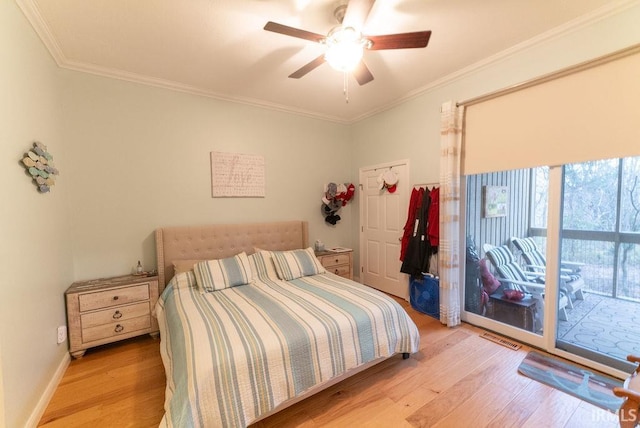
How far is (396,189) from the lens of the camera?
3.61m

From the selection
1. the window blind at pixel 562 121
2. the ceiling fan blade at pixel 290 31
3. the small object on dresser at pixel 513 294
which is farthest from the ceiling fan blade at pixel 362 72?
the small object on dresser at pixel 513 294

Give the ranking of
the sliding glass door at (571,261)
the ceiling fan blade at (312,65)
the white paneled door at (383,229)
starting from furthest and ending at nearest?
the white paneled door at (383,229) → the sliding glass door at (571,261) → the ceiling fan blade at (312,65)

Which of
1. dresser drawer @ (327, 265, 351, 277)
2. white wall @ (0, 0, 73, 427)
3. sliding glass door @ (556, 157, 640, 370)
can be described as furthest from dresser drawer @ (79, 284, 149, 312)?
sliding glass door @ (556, 157, 640, 370)

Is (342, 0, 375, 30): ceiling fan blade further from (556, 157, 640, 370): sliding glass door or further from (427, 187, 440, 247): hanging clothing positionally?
(556, 157, 640, 370): sliding glass door

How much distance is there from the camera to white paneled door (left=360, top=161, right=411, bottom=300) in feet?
11.7

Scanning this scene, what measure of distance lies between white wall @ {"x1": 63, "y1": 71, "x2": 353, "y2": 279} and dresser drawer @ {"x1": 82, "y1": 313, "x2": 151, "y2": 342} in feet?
1.82

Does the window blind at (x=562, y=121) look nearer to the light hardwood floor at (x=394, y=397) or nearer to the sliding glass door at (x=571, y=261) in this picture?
the sliding glass door at (x=571, y=261)

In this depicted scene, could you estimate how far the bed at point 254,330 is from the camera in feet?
4.68

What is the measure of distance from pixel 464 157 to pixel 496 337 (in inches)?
73.0

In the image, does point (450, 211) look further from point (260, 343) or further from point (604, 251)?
point (260, 343)

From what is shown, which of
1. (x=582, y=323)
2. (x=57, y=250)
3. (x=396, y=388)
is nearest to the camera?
(x=396, y=388)

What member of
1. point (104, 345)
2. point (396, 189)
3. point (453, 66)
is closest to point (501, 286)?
point (396, 189)

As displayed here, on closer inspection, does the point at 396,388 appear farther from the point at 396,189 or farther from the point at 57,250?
the point at 57,250

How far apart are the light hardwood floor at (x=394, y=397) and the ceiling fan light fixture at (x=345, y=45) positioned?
2.35m
